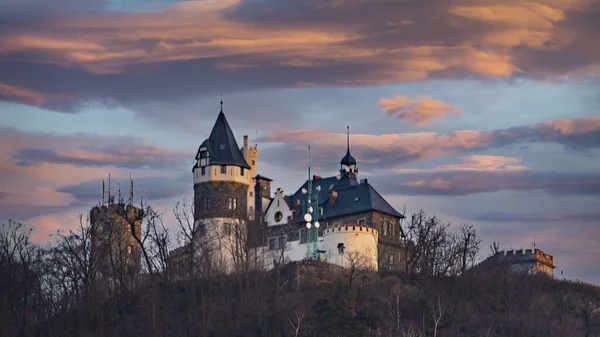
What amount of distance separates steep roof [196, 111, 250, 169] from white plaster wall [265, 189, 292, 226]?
2971mm

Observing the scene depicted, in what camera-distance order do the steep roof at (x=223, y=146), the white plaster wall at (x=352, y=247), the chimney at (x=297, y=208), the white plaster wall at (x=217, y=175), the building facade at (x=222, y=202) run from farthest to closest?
1. the steep roof at (x=223, y=146)
2. the chimney at (x=297, y=208)
3. the white plaster wall at (x=217, y=175)
4. the building facade at (x=222, y=202)
5. the white plaster wall at (x=352, y=247)

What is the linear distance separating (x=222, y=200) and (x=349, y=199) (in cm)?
873

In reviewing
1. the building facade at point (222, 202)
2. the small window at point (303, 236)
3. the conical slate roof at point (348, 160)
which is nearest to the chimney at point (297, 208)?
the small window at point (303, 236)

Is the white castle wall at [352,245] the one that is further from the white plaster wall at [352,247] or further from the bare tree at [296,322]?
the bare tree at [296,322]

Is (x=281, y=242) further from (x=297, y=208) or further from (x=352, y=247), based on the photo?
(x=352, y=247)

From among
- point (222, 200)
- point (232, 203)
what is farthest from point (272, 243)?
point (222, 200)

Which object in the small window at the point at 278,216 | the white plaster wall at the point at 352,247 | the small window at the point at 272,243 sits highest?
the small window at the point at 278,216

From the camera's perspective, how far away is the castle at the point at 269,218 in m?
97.1

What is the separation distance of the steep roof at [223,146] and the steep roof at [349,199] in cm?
464

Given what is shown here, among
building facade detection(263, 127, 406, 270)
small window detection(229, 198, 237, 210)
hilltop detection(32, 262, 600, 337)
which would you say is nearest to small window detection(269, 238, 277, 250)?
building facade detection(263, 127, 406, 270)

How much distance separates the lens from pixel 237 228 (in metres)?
98.9

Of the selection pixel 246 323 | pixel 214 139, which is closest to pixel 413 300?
pixel 246 323

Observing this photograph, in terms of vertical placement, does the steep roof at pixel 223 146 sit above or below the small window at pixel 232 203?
above

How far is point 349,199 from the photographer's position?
327ft
